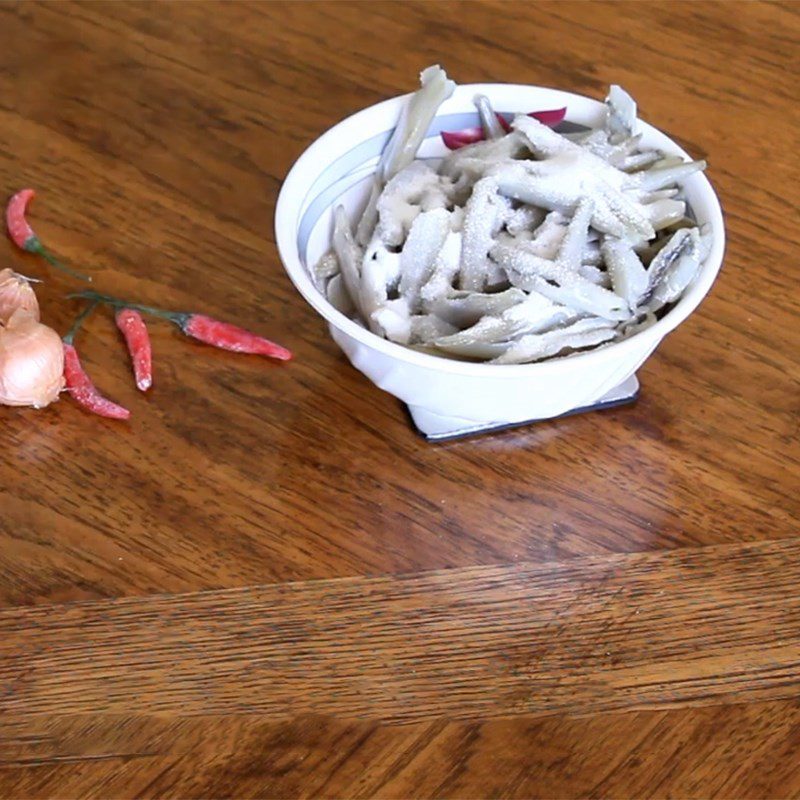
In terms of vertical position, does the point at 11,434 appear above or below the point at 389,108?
below

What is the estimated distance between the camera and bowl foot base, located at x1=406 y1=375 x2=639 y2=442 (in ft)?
2.89

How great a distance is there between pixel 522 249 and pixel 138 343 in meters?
0.30

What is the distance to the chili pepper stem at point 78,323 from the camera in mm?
948

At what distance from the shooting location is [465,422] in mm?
882

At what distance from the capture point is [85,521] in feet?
2.77

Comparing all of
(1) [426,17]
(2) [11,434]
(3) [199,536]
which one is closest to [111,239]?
(2) [11,434]

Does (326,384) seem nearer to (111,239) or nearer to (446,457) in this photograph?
(446,457)

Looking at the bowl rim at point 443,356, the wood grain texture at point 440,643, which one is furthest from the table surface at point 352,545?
the bowl rim at point 443,356

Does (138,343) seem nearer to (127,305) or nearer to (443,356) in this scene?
(127,305)

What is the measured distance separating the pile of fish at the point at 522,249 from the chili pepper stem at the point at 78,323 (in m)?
0.20

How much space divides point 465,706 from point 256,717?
12cm

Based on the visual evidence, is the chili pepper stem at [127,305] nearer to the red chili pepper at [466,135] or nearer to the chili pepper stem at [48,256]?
the chili pepper stem at [48,256]

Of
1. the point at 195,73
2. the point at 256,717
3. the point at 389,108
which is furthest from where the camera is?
the point at 195,73

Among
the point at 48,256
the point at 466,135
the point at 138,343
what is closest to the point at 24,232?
the point at 48,256
